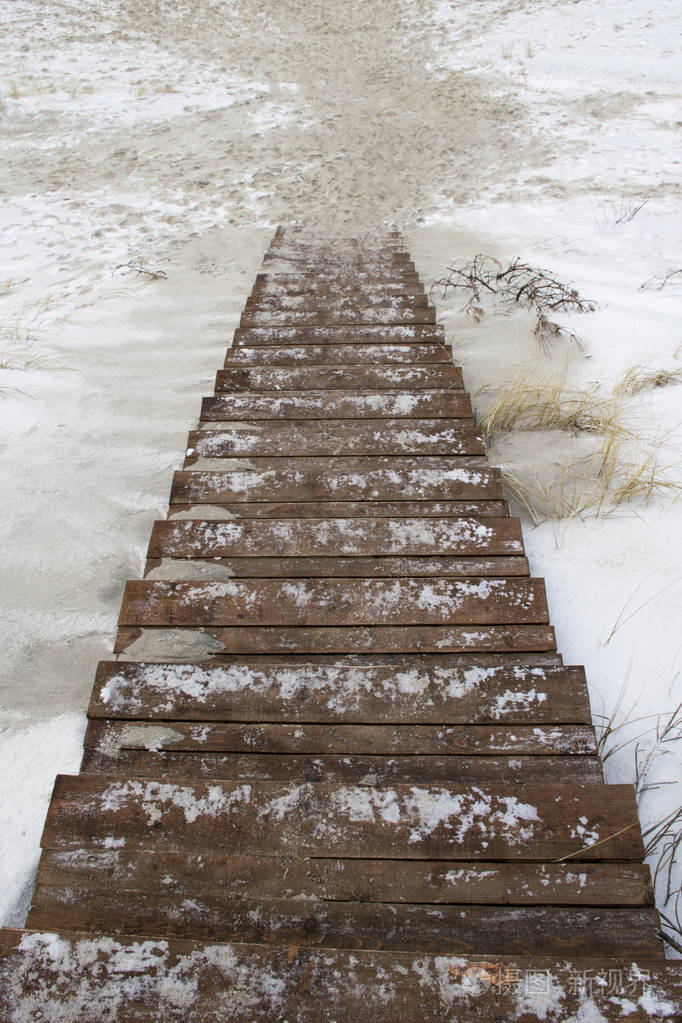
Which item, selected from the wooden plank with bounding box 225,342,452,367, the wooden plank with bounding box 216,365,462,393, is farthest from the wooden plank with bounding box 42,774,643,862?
the wooden plank with bounding box 225,342,452,367

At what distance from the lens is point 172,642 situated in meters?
2.01

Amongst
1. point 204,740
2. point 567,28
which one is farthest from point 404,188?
point 204,740

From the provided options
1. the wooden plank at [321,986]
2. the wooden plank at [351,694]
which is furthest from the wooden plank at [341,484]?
the wooden plank at [321,986]

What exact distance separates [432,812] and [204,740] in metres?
0.67

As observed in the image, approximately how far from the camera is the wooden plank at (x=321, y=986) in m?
1.24

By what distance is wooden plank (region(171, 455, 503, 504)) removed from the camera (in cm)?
248

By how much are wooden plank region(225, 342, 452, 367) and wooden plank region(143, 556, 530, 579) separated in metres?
1.56

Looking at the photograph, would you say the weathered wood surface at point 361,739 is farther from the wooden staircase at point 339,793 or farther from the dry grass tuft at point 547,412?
the dry grass tuft at point 547,412

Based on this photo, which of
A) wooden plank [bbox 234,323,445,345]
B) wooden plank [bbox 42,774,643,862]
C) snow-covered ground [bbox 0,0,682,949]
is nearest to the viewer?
wooden plank [bbox 42,774,643,862]

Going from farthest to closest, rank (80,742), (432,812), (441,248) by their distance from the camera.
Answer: (441,248), (80,742), (432,812)

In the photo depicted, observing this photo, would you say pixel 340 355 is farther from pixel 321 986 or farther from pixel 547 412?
pixel 321 986

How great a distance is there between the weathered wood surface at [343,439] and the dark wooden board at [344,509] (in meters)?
0.35

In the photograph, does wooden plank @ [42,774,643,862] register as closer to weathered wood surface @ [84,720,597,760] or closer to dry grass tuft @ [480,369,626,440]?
weathered wood surface @ [84,720,597,760]

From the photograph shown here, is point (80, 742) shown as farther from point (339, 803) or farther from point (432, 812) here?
point (432, 812)
